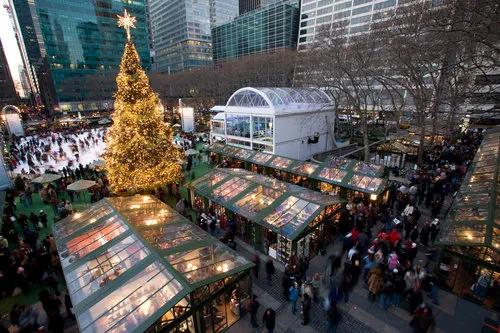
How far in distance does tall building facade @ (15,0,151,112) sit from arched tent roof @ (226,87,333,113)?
5434cm

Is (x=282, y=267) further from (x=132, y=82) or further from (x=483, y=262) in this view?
(x=132, y=82)

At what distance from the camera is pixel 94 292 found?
6426 millimetres

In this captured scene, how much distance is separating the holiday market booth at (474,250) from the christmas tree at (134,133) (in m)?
13.7

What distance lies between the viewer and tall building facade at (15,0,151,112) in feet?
203

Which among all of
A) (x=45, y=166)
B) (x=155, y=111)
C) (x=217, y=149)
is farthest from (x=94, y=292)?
(x=45, y=166)

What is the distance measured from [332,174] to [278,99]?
10493mm

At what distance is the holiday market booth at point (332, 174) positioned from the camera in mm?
13305

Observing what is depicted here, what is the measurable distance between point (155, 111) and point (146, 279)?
9870 mm

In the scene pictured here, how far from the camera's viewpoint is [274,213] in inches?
404

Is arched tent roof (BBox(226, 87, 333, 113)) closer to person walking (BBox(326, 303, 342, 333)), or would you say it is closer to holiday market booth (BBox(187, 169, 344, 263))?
→ holiday market booth (BBox(187, 169, 344, 263))

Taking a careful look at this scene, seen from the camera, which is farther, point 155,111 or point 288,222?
point 155,111

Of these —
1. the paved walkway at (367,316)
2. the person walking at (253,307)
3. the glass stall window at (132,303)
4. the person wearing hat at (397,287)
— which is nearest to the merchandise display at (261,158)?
the paved walkway at (367,316)

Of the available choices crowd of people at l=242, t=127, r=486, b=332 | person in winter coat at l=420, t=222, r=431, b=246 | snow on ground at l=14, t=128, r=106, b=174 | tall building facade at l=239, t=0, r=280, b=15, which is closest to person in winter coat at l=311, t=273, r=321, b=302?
crowd of people at l=242, t=127, r=486, b=332

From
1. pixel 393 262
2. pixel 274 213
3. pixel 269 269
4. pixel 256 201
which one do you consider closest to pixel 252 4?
pixel 256 201
